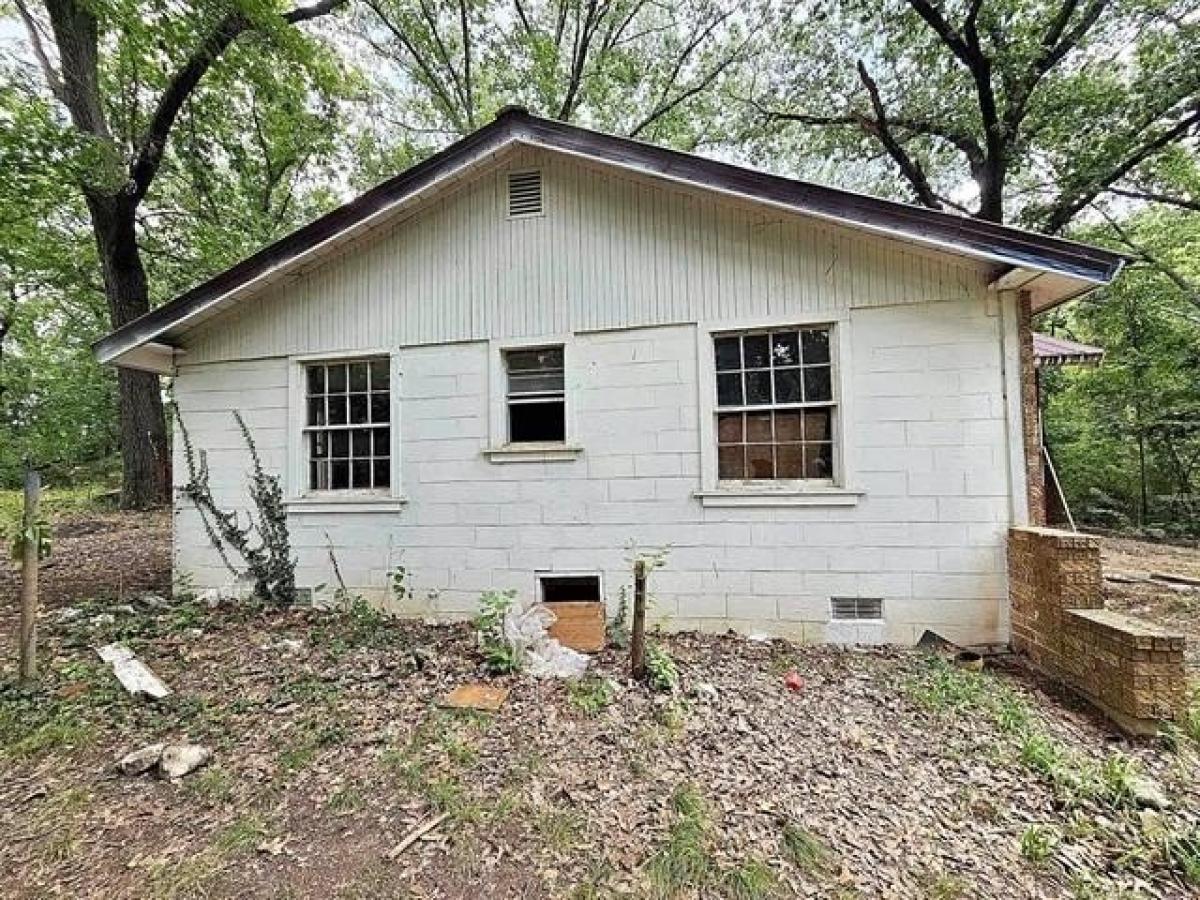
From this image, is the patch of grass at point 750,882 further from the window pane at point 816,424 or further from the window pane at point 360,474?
the window pane at point 360,474

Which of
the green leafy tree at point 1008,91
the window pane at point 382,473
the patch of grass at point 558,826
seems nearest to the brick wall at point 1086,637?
the patch of grass at point 558,826

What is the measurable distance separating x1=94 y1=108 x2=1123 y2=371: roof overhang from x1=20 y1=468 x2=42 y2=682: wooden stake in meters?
2.77

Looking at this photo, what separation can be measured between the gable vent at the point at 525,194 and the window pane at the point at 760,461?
10.9ft

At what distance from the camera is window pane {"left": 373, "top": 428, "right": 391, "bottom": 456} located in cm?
631

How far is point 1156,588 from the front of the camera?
6887 mm

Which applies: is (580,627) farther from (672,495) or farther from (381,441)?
(381,441)

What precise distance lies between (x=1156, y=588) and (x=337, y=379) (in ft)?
33.4

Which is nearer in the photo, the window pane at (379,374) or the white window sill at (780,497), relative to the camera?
the white window sill at (780,497)

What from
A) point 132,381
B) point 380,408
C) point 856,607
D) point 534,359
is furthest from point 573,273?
point 132,381

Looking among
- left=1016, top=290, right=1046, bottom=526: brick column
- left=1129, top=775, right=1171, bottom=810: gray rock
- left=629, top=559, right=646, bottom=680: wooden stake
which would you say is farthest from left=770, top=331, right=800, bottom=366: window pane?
left=1129, top=775, right=1171, bottom=810: gray rock

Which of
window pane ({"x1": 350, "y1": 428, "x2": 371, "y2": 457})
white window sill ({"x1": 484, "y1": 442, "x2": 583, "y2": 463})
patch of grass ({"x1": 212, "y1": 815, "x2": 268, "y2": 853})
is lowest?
patch of grass ({"x1": 212, "y1": 815, "x2": 268, "y2": 853})

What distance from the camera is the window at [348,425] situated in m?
6.36

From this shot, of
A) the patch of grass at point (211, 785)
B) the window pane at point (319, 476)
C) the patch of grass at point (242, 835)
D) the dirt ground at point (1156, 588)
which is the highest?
the window pane at point (319, 476)

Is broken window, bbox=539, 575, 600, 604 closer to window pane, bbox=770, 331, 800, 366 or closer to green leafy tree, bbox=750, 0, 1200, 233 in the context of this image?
window pane, bbox=770, 331, 800, 366
